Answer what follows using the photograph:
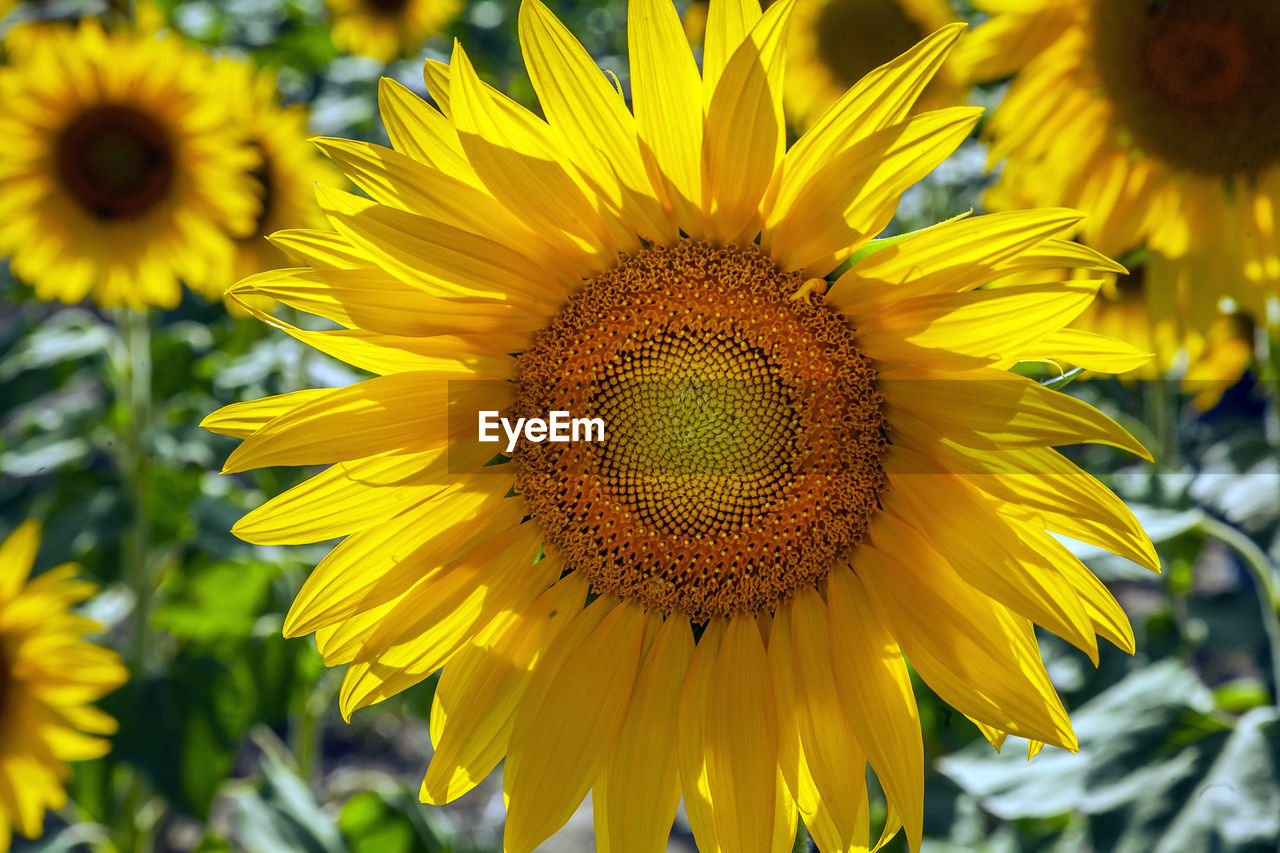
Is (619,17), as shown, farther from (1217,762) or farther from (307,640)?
(1217,762)

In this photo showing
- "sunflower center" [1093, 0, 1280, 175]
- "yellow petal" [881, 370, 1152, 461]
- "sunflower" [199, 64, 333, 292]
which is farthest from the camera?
"sunflower" [199, 64, 333, 292]

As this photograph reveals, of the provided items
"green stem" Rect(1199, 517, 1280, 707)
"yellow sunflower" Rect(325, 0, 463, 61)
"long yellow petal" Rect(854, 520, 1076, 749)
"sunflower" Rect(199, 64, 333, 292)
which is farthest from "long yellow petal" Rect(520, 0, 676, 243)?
"yellow sunflower" Rect(325, 0, 463, 61)

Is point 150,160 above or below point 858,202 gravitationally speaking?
above

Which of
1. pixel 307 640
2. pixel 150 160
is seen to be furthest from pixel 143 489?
pixel 150 160

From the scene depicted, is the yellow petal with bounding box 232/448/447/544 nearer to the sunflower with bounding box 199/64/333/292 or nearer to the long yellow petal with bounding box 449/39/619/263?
the long yellow petal with bounding box 449/39/619/263

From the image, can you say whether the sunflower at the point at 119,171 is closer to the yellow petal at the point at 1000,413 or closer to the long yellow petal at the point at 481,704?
the long yellow petal at the point at 481,704

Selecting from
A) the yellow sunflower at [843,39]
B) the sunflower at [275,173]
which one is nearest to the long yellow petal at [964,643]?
the yellow sunflower at [843,39]

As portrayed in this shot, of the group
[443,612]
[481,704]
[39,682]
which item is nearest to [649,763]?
[481,704]

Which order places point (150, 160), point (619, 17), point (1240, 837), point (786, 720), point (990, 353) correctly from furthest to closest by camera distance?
point (619, 17) < point (150, 160) < point (1240, 837) < point (786, 720) < point (990, 353)
